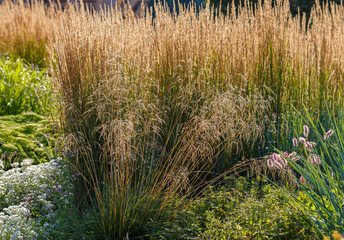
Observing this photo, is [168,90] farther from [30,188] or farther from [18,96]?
[18,96]

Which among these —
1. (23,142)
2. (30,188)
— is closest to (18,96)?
(23,142)

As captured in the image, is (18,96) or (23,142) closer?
(23,142)

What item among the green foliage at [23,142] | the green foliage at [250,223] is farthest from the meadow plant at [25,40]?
the green foliage at [250,223]

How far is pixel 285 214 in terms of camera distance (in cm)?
270

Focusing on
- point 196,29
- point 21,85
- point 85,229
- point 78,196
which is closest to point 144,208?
point 85,229

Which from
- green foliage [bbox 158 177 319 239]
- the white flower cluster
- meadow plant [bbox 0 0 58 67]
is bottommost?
the white flower cluster

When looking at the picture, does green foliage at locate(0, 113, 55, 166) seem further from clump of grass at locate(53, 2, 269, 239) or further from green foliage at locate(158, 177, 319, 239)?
green foliage at locate(158, 177, 319, 239)

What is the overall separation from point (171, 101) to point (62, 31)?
1233 millimetres

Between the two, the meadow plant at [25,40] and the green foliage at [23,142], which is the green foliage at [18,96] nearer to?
the green foliage at [23,142]

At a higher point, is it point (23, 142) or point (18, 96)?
point (18, 96)

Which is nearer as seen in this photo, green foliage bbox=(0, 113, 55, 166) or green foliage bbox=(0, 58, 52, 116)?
green foliage bbox=(0, 113, 55, 166)

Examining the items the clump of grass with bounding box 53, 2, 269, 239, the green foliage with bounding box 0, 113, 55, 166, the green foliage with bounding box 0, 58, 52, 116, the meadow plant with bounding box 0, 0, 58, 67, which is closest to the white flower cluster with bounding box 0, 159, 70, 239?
the clump of grass with bounding box 53, 2, 269, 239

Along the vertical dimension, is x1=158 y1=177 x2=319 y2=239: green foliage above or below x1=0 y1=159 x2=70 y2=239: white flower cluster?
above

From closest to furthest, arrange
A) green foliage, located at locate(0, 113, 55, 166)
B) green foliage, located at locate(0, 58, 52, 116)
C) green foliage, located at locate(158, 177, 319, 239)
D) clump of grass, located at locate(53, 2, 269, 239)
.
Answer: green foliage, located at locate(158, 177, 319, 239), clump of grass, located at locate(53, 2, 269, 239), green foliage, located at locate(0, 113, 55, 166), green foliage, located at locate(0, 58, 52, 116)
